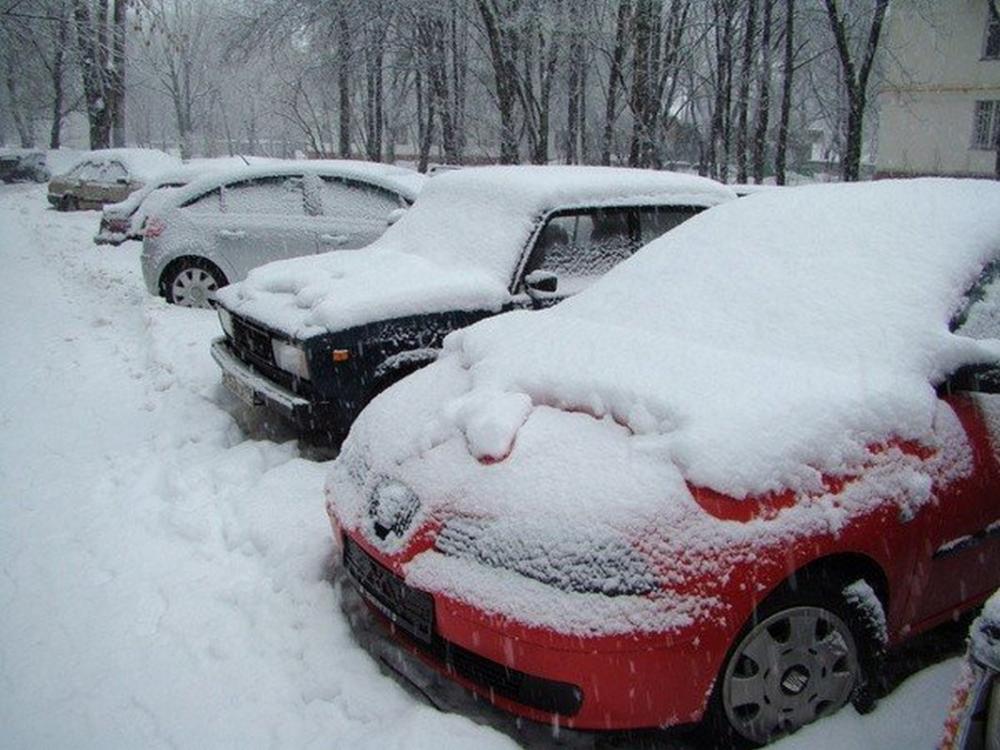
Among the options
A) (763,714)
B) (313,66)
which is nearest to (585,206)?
(763,714)

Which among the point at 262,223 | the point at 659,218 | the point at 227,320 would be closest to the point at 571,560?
the point at 659,218

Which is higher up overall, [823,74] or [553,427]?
[823,74]

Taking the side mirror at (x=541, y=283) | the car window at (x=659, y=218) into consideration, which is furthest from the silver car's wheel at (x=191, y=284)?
the car window at (x=659, y=218)

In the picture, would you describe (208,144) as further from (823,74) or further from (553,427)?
(553,427)

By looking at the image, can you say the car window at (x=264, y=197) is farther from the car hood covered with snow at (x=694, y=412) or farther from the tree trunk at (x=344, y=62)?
the tree trunk at (x=344, y=62)

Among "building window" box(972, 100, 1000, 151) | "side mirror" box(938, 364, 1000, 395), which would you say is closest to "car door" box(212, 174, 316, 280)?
"side mirror" box(938, 364, 1000, 395)

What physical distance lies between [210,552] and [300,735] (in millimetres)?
1385

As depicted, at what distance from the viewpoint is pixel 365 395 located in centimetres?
434

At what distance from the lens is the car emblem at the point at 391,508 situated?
8.45 ft

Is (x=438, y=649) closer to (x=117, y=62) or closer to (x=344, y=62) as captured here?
(x=344, y=62)

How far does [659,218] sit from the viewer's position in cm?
511

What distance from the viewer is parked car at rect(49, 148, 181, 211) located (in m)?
18.8

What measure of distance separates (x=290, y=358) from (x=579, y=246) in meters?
1.88

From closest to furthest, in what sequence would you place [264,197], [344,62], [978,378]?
[978,378] < [264,197] < [344,62]
